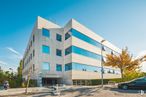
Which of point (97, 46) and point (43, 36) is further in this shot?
point (97, 46)

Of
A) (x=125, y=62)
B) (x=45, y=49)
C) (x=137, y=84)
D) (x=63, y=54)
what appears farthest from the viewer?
(x=63, y=54)

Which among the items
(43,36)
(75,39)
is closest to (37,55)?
(43,36)

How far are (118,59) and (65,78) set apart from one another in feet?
41.0

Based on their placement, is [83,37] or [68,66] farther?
[83,37]

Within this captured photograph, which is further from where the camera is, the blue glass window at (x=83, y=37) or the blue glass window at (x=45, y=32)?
the blue glass window at (x=83, y=37)

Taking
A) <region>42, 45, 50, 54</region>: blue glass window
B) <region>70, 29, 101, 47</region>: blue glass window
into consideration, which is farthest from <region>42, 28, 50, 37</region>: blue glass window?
<region>70, 29, 101, 47</region>: blue glass window

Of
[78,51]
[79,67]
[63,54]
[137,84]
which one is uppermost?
[78,51]

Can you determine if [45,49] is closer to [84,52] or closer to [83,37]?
[84,52]

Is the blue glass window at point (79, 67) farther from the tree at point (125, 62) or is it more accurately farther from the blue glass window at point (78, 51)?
the tree at point (125, 62)

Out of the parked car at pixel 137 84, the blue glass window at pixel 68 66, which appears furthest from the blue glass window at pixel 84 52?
the parked car at pixel 137 84

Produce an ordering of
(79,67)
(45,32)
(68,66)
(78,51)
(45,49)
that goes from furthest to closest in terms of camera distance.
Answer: (78,51)
(79,67)
(68,66)
(45,32)
(45,49)

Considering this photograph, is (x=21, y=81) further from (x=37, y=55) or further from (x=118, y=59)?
(x=118, y=59)

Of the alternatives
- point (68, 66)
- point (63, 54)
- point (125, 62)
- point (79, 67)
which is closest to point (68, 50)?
point (63, 54)

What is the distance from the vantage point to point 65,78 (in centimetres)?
3575
